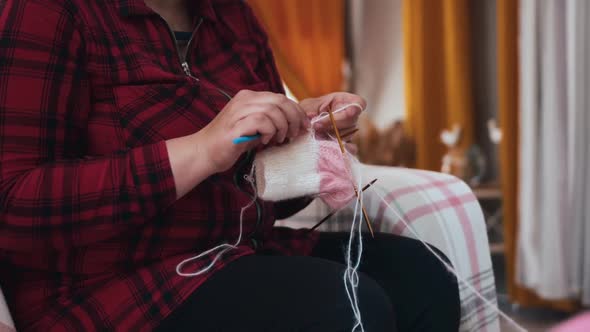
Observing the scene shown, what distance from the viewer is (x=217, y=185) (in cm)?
75

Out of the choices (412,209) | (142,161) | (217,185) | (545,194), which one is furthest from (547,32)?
(142,161)

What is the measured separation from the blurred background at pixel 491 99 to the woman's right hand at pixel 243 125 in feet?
4.52

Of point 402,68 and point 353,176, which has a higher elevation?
point 353,176

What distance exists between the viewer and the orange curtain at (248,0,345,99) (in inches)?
113

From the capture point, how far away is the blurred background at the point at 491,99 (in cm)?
179

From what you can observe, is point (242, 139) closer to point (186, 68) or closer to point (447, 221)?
point (186, 68)

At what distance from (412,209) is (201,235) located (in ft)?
1.33

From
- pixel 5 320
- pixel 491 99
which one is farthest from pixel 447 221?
pixel 491 99

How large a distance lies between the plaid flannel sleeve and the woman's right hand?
53 millimetres

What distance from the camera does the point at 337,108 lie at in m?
0.85

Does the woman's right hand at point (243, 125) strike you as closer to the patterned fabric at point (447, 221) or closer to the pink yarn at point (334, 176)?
the pink yarn at point (334, 176)

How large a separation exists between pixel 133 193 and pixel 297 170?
0.20m

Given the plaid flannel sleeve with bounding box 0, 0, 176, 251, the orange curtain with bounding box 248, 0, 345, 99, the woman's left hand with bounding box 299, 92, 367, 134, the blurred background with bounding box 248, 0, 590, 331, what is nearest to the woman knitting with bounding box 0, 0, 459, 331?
the plaid flannel sleeve with bounding box 0, 0, 176, 251

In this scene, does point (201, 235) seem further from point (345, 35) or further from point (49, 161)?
point (345, 35)
